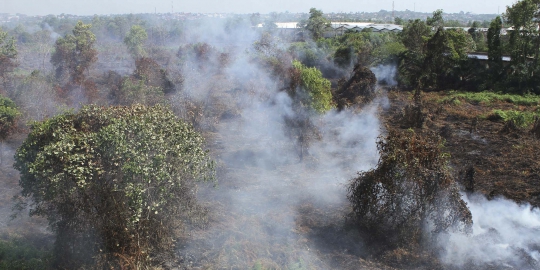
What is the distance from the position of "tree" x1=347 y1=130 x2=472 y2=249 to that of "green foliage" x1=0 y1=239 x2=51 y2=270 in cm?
729

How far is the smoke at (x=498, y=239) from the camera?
9055 millimetres

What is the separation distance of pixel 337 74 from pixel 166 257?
2500cm

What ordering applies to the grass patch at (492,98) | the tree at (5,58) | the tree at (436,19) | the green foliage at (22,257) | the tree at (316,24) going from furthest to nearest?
1. the tree at (316,24)
2. the tree at (436,19)
3. the grass patch at (492,98)
4. the tree at (5,58)
5. the green foliage at (22,257)

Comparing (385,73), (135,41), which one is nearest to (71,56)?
(135,41)

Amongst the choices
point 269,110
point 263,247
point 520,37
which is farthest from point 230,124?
point 520,37

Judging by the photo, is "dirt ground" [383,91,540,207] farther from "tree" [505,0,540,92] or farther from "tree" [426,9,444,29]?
"tree" [426,9,444,29]

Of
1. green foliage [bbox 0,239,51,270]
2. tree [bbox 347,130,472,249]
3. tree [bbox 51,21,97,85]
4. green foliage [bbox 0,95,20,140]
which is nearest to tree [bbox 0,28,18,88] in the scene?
tree [bbox 51,21,97,85]

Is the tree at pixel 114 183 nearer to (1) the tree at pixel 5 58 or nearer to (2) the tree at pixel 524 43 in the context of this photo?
(1) the tree at pixel 5 58

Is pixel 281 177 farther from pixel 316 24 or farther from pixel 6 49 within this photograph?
pixel 316 24

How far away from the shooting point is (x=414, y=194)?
9.45 metres

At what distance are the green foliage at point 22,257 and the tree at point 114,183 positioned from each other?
1.08ft

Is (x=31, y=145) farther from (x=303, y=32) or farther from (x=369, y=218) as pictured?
(x=303, y=32)

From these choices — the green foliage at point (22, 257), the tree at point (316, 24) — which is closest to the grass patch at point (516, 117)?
the green foliage at point (22, 257)

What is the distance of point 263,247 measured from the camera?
970cm
